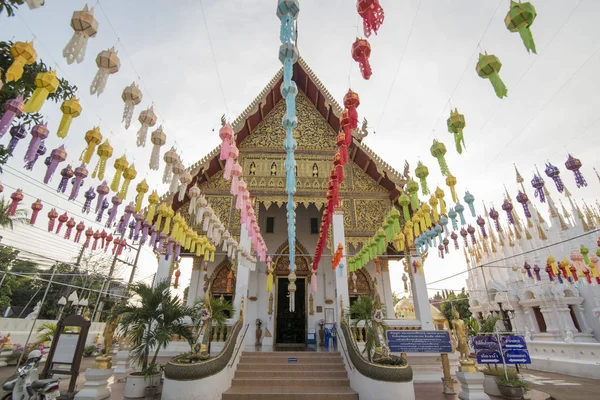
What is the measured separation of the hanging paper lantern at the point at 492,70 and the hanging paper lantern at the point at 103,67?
440 cm

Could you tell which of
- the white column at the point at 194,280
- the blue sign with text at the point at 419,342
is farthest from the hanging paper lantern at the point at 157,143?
the white column at the point at 194,280

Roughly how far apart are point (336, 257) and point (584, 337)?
17961mm

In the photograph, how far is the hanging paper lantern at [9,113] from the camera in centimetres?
328

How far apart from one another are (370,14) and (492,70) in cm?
170

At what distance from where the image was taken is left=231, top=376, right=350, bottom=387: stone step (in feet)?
20.5

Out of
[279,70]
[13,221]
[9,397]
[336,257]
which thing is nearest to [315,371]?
[336,257]

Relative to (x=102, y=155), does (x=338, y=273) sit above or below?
below

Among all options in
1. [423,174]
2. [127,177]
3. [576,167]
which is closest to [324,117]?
[423,174]

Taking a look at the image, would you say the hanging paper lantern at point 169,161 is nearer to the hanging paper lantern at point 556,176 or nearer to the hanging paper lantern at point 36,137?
the hanging paper lantern at point 36,137

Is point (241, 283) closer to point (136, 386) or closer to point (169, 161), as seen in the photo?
point (136, 386)

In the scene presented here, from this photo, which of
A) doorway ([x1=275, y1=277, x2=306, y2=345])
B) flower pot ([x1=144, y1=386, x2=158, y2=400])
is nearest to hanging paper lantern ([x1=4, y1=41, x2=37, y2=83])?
flower pot ([x1=144, y1=386, x2=158, y2=400])

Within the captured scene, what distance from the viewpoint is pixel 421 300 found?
9609mm

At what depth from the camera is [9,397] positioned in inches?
171

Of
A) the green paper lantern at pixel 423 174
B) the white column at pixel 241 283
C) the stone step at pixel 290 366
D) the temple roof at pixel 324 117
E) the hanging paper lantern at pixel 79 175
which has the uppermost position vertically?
the temple roof at pixel 324 117
